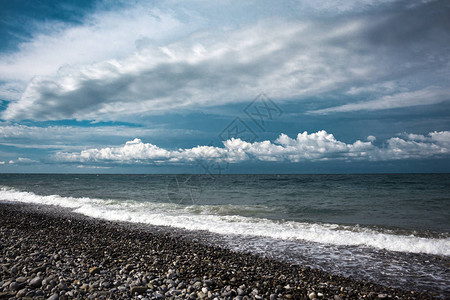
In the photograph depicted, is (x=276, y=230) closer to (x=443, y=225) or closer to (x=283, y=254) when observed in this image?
(x=283, y=254)

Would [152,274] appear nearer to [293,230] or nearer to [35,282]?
[35,282]

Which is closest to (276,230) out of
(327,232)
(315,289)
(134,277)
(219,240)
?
(327,232)

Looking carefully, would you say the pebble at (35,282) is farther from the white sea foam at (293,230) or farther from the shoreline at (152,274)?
the white sea foam at (293,230)

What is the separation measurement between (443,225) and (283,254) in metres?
9.34

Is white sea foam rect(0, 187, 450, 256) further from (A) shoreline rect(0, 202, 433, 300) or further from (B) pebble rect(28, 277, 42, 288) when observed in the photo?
(B) pebble rect(28, 277, 42, 288)

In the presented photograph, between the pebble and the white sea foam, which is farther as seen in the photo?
the white sea foam

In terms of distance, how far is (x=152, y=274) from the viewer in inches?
236

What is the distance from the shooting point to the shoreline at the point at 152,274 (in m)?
5.12

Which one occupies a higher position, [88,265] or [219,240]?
[88,265]

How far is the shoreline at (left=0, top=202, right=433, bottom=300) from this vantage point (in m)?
5.12

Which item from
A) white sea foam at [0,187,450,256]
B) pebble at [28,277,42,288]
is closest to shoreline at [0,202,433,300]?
pebble at [28,277,42,288]

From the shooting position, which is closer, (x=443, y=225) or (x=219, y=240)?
(x=219, y=240)

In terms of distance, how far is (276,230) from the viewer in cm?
1123

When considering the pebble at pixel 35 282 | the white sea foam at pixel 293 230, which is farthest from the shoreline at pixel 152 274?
the white sea foam at pixel 293 230
